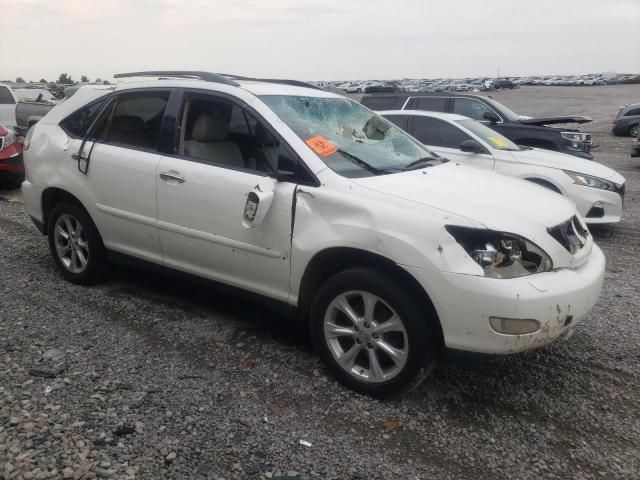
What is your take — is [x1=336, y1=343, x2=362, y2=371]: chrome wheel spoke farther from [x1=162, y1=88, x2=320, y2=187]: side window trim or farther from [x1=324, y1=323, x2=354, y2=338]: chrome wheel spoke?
[x1=162, y1=88, x2=320, y2=187]: side window trim

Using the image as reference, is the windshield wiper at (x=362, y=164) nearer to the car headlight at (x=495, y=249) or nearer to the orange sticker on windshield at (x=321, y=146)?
the orange sticker on windshield at (x=321, y=146)

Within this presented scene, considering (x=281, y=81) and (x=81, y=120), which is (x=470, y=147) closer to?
(x=281, y=81)

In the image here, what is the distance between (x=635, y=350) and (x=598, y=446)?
137cm

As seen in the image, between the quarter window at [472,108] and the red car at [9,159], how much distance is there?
7518mm

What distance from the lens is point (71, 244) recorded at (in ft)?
16.2

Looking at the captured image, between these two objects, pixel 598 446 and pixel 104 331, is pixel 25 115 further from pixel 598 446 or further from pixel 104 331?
pixel 598 446

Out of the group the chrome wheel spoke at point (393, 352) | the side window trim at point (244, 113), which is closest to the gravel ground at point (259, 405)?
the chrome wheel spoke at point (393, 352)

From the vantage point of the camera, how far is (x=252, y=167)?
3.82 meters

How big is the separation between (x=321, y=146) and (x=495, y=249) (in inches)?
49.9

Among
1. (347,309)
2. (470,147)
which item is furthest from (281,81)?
(470,147)

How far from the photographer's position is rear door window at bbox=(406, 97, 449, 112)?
10.7m

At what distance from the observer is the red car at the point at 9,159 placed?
902 cm

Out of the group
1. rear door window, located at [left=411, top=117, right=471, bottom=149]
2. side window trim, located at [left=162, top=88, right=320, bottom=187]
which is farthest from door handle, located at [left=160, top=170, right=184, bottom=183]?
rear door window, located at [left=411, top=117, right=471, bottom=149]

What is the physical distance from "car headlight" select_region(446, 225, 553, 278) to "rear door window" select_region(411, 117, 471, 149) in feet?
16.5
